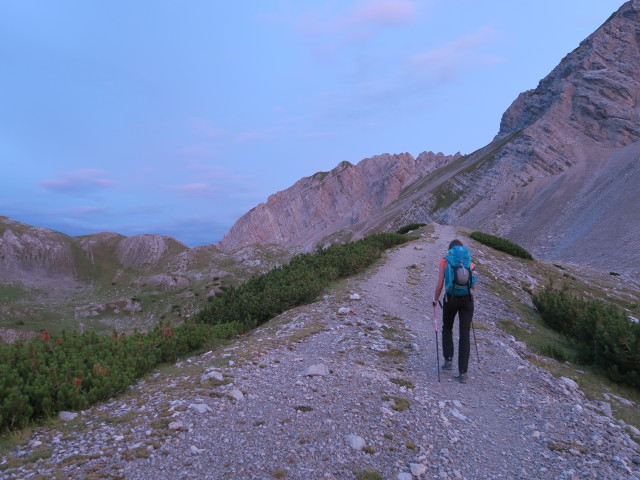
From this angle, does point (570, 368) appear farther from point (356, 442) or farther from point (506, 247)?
point (506, 247)

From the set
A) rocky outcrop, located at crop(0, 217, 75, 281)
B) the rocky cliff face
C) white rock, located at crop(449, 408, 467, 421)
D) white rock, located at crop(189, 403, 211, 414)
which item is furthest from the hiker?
rocky outcrop, located at crop(0, 217, 75, 281)

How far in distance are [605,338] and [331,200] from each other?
A: 16358 cm

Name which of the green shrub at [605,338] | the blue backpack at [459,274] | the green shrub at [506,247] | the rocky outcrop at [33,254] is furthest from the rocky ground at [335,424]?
the rocky outcrop at [33,254]

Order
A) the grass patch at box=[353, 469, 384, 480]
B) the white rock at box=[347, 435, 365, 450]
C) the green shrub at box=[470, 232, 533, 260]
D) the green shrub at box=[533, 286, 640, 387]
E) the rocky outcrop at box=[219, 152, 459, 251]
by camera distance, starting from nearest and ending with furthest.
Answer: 1. the grass patch at box=[353, 469, 384, 480]
2. the white rock at box=[347, 435, 365, 450]
3. the green shrub at box=[533, 286, 640, 387]
4. the green shrub at box=[470, 232, 533, 260]
5. the rocky outcrop at box=[219, 152, 459, 251]

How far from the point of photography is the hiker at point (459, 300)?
25.8ft

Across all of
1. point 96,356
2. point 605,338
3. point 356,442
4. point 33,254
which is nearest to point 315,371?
point 356,442

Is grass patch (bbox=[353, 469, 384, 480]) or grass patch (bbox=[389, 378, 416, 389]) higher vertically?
grass patch (bbox=[389, 378, 416, 389])

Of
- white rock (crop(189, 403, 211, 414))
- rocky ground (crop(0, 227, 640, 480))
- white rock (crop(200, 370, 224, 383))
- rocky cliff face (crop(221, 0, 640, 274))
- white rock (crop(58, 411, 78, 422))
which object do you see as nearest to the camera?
rocky ground (crop(0, 227, 640, 480))

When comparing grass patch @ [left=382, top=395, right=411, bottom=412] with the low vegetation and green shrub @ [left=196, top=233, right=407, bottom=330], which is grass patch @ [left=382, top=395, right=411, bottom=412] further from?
green shrub @ [left=196, top=233, right=407, bottom=330]

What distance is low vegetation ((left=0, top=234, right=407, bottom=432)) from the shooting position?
570 cm

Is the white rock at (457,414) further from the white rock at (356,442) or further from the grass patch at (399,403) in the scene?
the white rock at (356,442)

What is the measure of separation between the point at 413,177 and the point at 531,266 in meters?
150

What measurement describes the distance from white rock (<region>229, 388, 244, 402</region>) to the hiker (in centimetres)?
442

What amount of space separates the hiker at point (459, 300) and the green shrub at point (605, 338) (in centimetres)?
383
